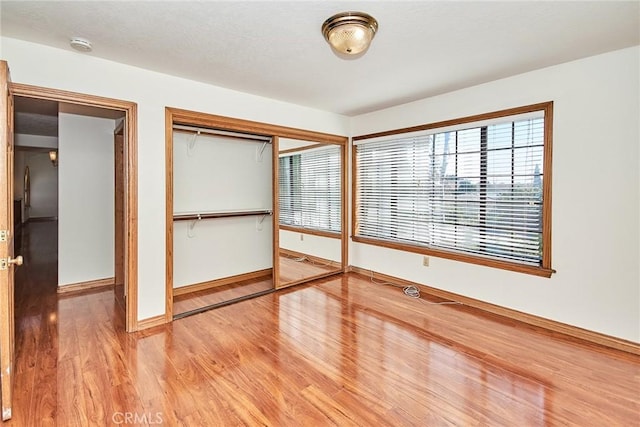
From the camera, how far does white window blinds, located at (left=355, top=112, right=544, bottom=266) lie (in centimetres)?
330

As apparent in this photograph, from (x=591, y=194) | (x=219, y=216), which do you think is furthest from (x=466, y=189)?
(x=219, y=216)

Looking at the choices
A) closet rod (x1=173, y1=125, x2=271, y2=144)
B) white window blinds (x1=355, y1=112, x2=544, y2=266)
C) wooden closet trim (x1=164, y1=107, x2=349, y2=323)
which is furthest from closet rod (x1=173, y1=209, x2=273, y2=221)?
white window blinds (x1=355, y1=112, x2=544, y2=266)

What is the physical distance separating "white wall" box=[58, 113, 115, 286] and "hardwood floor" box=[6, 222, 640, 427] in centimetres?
81

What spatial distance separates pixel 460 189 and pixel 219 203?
3.19 metres

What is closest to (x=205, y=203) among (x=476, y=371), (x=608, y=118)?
(x=476, y=371)

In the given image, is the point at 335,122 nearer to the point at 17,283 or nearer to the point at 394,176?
the point at 394,176

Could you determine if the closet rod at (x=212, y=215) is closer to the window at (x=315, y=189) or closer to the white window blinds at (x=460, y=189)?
the window at (x=315, y=189)

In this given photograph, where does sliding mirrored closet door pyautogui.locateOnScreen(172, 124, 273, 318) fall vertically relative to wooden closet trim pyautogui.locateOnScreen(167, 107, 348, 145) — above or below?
below

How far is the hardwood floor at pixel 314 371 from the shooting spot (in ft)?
6.32

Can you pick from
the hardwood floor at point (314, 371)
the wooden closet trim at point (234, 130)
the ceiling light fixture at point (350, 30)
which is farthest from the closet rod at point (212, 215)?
the ceiling light fixture at point (350, 30)

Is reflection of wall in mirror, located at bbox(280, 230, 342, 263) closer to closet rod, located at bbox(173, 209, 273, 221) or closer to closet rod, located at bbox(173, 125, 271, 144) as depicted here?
closet rod, located at bbox(173, 209, 273, 221)

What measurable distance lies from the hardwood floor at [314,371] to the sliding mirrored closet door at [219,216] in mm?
916

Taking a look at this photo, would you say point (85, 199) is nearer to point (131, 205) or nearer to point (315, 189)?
point (131, 205)

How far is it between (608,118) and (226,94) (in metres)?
3.68
